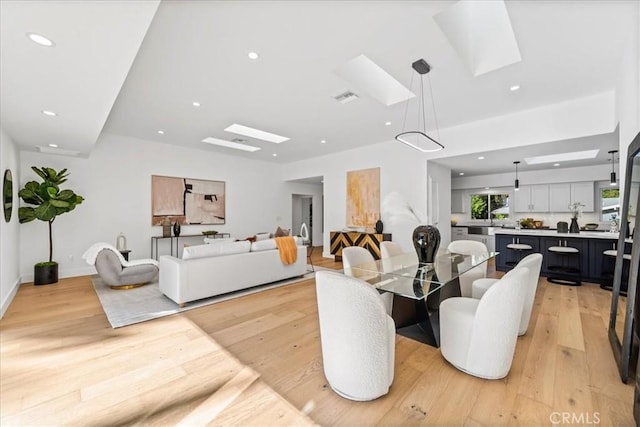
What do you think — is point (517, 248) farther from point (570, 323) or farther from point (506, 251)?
point (570, 323)

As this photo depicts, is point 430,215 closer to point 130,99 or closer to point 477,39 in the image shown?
point 477,39

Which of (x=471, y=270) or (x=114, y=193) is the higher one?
(x=114, y=193)

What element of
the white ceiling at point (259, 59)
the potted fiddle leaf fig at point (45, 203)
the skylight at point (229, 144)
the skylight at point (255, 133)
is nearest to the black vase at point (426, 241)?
the white ceiling at point (259, 59)

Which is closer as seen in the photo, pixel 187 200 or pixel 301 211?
pixel 187 200

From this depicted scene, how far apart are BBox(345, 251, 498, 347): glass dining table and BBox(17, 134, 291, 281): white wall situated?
216 inches

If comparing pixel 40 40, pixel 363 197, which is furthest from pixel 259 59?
pixel 363 197

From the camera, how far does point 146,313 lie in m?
3.35

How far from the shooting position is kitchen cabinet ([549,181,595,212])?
6609 mm

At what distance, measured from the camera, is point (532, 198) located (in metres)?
7.41

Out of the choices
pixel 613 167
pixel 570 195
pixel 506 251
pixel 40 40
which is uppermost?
pixel 40 40

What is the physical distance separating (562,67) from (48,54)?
16.2 feet

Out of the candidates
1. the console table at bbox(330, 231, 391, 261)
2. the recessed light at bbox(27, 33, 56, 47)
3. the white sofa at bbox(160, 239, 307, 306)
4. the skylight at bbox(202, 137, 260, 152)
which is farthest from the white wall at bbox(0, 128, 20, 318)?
the console table at bbox(330, 231, 391, 261)

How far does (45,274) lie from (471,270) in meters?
6.79

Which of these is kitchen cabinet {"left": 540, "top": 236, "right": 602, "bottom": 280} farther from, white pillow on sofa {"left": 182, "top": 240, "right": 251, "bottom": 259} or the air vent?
white pillow on sofa {"left": 182, "top": 240, "right": 251, "bottom": 259}
